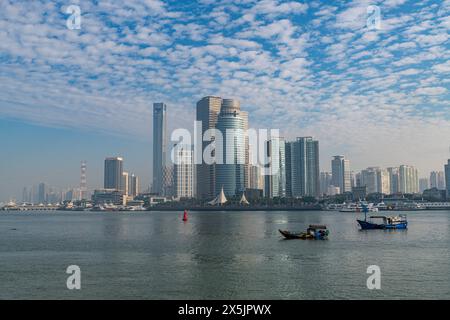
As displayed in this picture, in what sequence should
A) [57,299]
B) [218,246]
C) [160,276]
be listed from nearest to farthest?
1. [57,299]
2. [160,276]
3. [218,246]

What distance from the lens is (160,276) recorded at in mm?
37500

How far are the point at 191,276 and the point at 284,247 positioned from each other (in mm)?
23883

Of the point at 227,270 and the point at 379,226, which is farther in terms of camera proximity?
the point at 379,226

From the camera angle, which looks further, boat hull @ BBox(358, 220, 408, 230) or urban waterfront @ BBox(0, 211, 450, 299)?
boat hull @ BBox(358, 220, 408, 230)

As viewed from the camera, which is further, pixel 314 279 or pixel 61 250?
pixel 61 250

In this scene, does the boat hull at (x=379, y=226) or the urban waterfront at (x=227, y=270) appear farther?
the boat hull at (x=379, y=226)

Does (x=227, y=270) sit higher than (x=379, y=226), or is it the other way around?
(x=227, y=270)

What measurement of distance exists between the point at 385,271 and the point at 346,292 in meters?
10.0

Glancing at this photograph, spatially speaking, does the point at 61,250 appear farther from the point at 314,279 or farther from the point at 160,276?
the point at 314,279

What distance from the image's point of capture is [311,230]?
72.6 metres

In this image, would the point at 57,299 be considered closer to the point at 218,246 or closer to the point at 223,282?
the point at 223,282

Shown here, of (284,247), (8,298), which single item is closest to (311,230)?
(284,247)
